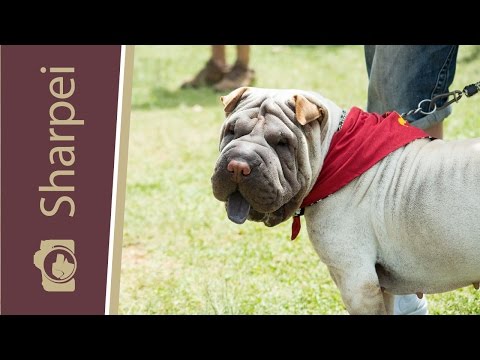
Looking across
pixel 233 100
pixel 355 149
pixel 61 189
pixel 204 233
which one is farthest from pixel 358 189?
pixel 204 233

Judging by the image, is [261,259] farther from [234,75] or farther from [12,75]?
[234,75]

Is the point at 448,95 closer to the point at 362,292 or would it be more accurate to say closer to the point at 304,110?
the point at 304,110

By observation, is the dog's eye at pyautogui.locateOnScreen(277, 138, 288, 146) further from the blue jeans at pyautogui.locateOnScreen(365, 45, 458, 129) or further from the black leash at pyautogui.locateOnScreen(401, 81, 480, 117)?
the blue jeans at pyautogui.locateOnScreen(365, 45, 458, 129)

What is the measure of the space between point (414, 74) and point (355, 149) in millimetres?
842

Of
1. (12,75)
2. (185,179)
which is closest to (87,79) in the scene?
(12,75)

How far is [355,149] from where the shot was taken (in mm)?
2691

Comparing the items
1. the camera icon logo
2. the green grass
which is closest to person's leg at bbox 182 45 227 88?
the green grass

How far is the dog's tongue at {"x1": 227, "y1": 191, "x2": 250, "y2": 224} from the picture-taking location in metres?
2.53

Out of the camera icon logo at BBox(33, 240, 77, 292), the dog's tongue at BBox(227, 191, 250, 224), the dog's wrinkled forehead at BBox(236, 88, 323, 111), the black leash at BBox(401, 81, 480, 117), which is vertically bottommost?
the camera icon logo at BBox(33, 240, 77, 292)

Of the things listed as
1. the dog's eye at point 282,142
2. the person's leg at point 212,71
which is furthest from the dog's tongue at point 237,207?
the person's leg at point 212,71

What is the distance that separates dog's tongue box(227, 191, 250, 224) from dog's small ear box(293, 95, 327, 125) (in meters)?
0.35

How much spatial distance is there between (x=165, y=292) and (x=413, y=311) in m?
1.46

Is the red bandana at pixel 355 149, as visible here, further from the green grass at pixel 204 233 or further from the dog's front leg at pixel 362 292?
the green grass at pixel 204 233

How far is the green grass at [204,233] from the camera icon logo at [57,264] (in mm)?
675
